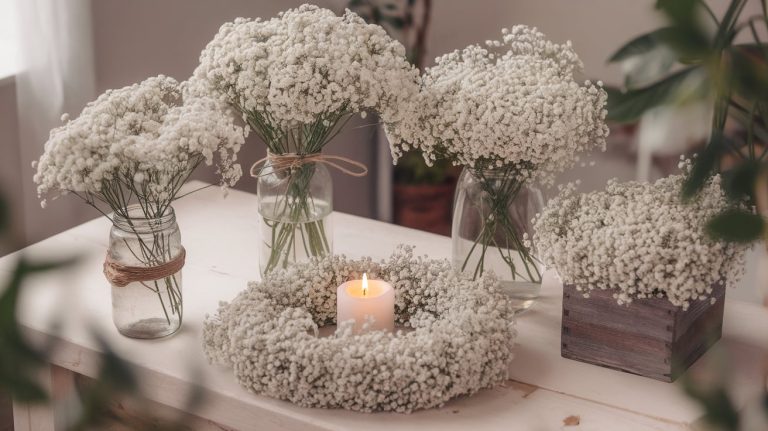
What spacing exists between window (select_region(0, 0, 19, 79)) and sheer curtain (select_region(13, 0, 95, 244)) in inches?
0.8

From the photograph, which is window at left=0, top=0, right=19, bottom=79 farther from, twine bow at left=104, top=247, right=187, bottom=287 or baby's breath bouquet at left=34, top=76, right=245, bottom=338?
twine bow at left=104, top=247, right=187, bottom=287

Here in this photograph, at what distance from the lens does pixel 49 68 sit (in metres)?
2.00

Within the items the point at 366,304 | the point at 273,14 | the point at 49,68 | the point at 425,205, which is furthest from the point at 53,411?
the point at 425,205

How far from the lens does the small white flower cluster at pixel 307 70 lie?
118 centimetres

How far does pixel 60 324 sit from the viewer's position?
0.15 meters

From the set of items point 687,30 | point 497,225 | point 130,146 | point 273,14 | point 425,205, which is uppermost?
point 273,14

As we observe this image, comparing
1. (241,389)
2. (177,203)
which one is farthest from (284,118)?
(177,203)

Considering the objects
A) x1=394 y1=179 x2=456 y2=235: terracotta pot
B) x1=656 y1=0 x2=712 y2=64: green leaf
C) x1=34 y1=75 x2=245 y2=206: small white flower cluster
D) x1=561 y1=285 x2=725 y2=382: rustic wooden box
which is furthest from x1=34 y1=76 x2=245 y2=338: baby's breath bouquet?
x1=394 y1=179 x2=456 y2=235: terracotta pot

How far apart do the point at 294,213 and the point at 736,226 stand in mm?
1203

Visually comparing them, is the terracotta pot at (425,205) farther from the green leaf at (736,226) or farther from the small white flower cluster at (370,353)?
the green leaf at (736,226)

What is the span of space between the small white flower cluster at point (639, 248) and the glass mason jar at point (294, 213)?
0.33m

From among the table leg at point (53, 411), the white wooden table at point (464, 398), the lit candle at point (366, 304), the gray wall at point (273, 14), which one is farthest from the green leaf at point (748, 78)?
the gray wall at point (273, 14)

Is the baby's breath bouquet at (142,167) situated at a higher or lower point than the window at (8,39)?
lower

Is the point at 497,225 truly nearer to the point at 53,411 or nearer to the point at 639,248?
the point at 639,248
